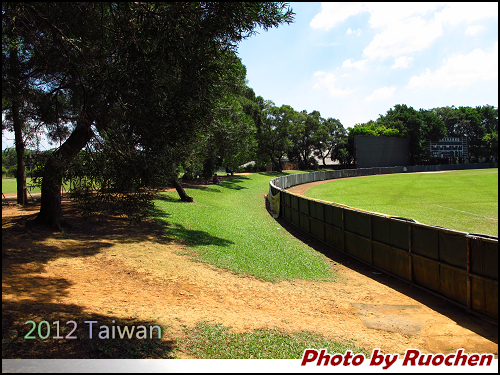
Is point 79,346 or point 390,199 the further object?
point 390,199

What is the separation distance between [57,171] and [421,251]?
1106 centimetres

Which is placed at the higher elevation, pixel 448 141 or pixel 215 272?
pixel 448 141

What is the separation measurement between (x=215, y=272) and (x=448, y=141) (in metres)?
127

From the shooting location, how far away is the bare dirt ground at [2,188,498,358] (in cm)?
680

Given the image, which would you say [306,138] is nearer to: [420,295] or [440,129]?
[440,129]

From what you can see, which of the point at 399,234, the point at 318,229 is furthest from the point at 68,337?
the point at 318,229

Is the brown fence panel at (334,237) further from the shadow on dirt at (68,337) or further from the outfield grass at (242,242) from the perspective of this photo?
the shadow on dirt at (68,337)

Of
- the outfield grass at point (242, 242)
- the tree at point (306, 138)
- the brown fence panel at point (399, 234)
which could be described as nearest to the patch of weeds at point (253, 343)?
the outfield grass at point (242, 242)

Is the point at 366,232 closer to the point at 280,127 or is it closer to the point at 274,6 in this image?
the point at 274,6

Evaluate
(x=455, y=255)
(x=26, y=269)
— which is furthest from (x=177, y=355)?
(x=455, y=255)

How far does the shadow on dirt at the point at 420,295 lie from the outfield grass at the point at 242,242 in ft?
2.65

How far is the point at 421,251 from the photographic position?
35.7 ft

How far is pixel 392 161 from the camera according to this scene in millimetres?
94062

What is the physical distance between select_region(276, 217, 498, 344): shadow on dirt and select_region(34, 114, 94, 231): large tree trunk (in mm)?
10753
